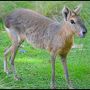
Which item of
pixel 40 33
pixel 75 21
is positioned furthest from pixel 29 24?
pixel 75 21

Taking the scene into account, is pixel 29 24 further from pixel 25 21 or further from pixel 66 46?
pixel 66 46

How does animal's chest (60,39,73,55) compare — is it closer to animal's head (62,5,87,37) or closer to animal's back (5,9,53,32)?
animal's head (62,5,87,37)

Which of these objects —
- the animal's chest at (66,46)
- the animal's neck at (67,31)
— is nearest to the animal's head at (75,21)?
the animal's neck at (67,31)

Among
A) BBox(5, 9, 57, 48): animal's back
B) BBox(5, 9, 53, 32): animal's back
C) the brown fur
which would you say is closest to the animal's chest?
the brown fur

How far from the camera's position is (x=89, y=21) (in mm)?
14656

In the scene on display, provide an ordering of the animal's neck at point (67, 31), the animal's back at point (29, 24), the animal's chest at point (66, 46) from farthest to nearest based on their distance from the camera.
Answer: the animal's back at point (29, 24) → the animal's chest at point (66, 46) → the animal's neck at point (67, 31)

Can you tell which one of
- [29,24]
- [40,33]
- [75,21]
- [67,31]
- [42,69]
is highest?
[75,21]

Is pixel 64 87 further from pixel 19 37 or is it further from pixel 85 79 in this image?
pixel 19 37

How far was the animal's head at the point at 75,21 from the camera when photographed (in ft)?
27.1

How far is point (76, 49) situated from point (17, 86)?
372cm

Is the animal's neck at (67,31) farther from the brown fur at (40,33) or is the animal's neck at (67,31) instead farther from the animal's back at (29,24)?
the animal's back at (29,24)

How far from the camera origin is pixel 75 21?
8414 mm

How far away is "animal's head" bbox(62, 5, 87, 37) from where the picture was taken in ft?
27.1

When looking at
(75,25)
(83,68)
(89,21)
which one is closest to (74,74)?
Answer: (83,68)
